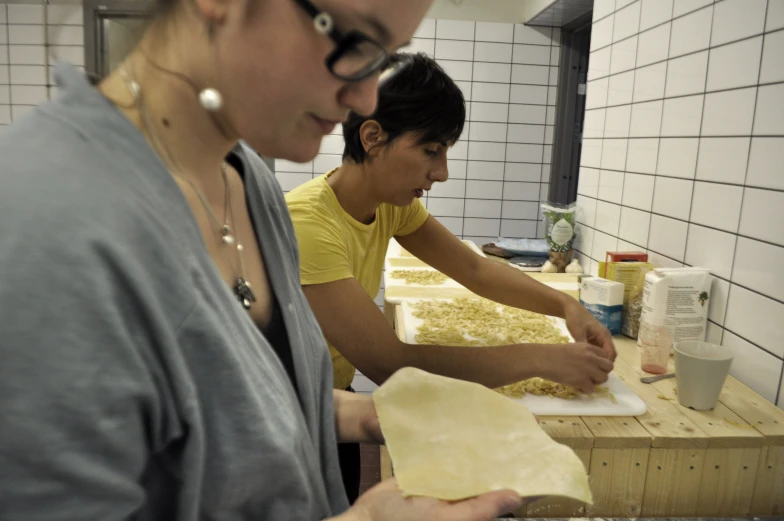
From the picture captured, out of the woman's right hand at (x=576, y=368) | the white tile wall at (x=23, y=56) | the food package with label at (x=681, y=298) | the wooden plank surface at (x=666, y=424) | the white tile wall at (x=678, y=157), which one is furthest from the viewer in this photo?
the white tile wall at (x=23, y=56)

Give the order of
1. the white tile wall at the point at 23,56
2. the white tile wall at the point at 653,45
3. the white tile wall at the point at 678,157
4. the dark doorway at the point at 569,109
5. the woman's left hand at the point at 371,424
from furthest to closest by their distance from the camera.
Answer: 1. the dark doorway at the point at 569,109
2. the white tile wall at the point at 23,56
3. the white tile wall at the point at 653,45
4. the white tile wall at the point at 678,157
5. the woman's left hand at the point at 371,424

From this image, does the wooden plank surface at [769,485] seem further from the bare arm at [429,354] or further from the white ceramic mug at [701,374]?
the bare arm at [429,354]

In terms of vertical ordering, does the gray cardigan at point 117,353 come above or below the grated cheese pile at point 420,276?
above

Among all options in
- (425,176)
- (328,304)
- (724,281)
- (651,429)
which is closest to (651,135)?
(724,281)

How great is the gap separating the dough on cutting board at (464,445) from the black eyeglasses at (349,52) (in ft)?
1.56

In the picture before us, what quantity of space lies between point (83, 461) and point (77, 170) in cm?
21

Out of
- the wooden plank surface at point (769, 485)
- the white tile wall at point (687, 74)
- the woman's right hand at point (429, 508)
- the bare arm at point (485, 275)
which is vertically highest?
the white tile wall at point (687, 74)

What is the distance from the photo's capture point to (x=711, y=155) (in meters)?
1.41

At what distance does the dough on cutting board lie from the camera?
2.21 ft

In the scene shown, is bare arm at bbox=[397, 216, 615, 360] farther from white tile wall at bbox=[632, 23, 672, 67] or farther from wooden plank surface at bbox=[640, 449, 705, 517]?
white tile wall at bbox=[632, 23, 672, 67]

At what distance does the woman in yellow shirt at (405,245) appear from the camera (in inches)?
44.6

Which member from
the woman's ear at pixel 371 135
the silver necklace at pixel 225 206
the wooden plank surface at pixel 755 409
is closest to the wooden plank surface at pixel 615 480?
the wooden plank surface at pixel 755 409

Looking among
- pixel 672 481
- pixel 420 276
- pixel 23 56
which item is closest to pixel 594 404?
pixel 672 481

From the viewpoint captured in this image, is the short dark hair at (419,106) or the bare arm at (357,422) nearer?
the bare arm at (357,422)
